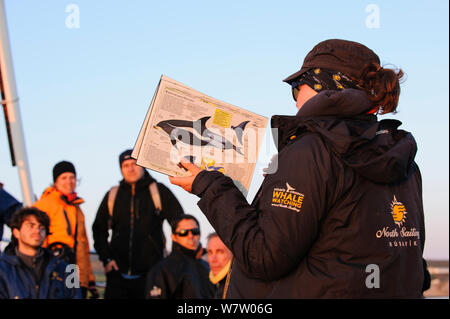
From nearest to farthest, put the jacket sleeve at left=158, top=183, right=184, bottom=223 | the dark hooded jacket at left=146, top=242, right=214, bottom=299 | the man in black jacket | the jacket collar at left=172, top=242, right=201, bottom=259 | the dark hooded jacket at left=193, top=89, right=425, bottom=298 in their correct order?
the dark hooded jacket at left=193, top=89, right=425, bottom=298, the dark hooded jacket at left=146, top=242, right=214, bottom=299, the jacket collar at left=172, top=242, right=201, bottom=259, the man in black jacket, the jacket sleeve at left=158, top=183, right=184, bottom=223

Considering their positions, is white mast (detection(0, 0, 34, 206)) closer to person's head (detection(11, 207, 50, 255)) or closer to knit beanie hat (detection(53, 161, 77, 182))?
knit beanie hat (detection(53, 161, 77, 182))

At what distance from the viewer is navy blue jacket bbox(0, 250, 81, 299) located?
20.8 ft

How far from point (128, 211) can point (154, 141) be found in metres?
5.39

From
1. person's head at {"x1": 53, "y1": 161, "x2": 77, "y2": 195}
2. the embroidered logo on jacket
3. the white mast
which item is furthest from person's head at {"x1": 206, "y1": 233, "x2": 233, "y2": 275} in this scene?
the embroidered logo on jacket

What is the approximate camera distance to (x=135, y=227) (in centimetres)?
801

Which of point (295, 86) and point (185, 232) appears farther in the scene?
point (185, 232)

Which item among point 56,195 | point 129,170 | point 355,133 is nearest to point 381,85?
point 355,133

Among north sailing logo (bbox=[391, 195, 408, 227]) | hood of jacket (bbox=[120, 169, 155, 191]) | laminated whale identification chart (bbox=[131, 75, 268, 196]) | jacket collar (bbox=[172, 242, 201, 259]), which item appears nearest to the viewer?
north sailing logo (bbox=[391, 195, 408, 227])

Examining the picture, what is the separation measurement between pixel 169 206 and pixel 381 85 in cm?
577

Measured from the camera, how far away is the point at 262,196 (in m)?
2.46

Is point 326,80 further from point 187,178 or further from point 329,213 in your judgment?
point 187,178

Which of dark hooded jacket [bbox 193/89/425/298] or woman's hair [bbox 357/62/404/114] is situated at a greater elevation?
woman's hair [bbox 357/62/404/114]
